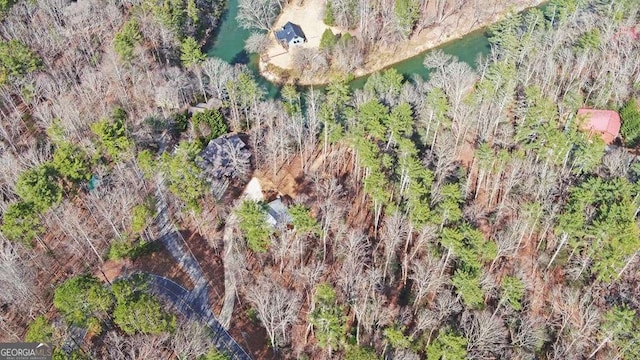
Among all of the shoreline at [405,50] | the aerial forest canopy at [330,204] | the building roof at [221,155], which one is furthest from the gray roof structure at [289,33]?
the building roof at [221,155]

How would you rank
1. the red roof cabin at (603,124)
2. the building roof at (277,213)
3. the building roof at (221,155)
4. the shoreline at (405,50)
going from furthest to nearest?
the shoreline at (405,50), the red roof cabin at (603,124), the building roof at (221,155), the building roof at (277,213)

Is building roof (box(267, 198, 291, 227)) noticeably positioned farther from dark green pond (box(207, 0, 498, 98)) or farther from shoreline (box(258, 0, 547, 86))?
shoreline (box(258, 0, 547, 86))

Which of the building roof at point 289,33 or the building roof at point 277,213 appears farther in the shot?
the building roof at point 289,33

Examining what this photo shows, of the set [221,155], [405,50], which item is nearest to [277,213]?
[221,155]

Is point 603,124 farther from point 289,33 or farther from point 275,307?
point 289,33

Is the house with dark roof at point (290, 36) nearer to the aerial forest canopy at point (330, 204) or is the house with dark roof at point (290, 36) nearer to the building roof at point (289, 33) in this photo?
the building roof at point (289, 33)

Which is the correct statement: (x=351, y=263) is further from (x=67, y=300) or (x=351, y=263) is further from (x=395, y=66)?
(x=395, y=66)

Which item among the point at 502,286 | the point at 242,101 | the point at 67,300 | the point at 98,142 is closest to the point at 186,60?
the point at 242,101
